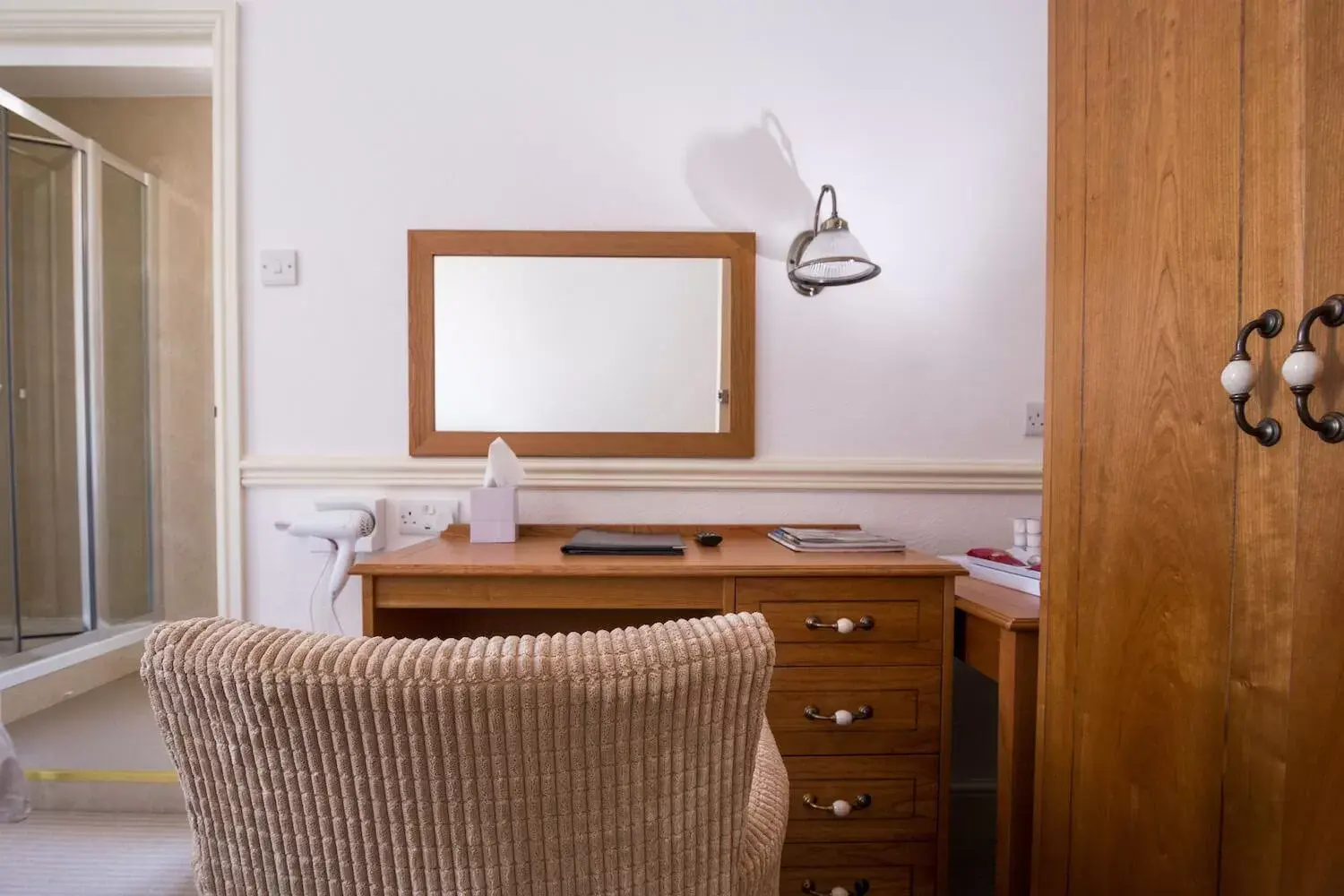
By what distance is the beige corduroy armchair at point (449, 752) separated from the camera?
499mm

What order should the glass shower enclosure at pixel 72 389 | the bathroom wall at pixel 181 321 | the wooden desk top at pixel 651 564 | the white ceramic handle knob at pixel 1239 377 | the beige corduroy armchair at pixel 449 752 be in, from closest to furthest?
the beige corduroy armchair at pixel 449 752 → the white ceramic handle knob at pixel 1239 377 → the wooden desk top at pixel 651 564 → the glass shower enclosure at pixel 72 389 → the bathroom wall at pixel 181 321

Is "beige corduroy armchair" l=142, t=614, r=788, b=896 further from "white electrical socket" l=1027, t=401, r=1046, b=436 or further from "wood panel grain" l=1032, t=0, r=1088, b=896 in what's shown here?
"white electrical socket" l=1027, t=401, r=1046, b=436

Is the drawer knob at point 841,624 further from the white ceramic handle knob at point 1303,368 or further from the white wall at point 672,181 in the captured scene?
the white ceramic handle knob at point 1303,368

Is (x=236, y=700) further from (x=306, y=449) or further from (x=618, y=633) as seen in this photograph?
(x=306, y=449)

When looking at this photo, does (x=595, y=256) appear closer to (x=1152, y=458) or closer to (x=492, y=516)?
(x=492, y=516)

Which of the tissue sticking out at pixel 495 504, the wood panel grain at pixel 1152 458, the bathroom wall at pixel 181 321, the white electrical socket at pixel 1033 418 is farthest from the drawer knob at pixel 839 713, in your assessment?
the bathroom wall at pixel 181 321

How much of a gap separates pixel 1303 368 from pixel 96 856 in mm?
2327

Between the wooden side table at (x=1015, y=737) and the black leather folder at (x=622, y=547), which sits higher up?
the black leather folder at (x=622, y=547)

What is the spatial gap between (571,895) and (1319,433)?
2.76 ft

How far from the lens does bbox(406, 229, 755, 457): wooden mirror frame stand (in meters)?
1.76

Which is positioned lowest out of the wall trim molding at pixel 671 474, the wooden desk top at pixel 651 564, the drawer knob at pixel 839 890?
the drawer knob at pixel 839 890

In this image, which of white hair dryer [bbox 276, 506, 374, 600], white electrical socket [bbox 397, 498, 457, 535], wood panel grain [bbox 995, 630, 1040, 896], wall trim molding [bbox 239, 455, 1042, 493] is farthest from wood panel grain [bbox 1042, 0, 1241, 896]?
white hair dryer [bbox 276, 506, 374, 600]

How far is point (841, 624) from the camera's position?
1.27 m

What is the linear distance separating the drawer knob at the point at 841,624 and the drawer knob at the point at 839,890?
0.58 meters
